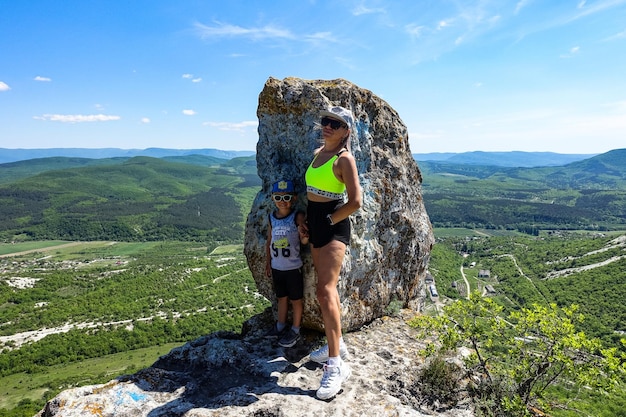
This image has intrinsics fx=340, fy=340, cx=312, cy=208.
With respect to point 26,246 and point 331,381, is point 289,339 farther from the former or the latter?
point 26,246

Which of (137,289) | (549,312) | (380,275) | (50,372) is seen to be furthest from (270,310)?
(137,289)

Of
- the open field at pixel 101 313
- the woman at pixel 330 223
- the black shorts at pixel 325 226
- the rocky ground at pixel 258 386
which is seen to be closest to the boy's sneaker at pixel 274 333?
the rocky ground at pixel 258 386

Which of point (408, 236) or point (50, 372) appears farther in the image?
point (50, 372)

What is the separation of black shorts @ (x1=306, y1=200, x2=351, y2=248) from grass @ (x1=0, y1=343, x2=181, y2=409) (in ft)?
182

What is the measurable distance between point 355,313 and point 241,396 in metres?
3.24

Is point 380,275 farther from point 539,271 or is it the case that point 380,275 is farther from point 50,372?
point 539,271

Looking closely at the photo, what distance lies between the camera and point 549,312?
506cm

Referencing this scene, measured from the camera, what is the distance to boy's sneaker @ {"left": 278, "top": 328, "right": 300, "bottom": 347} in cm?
673

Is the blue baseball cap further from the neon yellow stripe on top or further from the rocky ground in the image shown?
the rocky ground

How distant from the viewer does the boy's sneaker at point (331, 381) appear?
16.9 feet

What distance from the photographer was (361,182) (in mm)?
7883

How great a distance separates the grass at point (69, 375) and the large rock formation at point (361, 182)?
2108 inches

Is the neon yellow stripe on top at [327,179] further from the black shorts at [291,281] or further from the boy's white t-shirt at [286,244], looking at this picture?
the black shorts at [291,281]

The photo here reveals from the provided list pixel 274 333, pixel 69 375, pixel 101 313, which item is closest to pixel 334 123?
pixel 274 333
